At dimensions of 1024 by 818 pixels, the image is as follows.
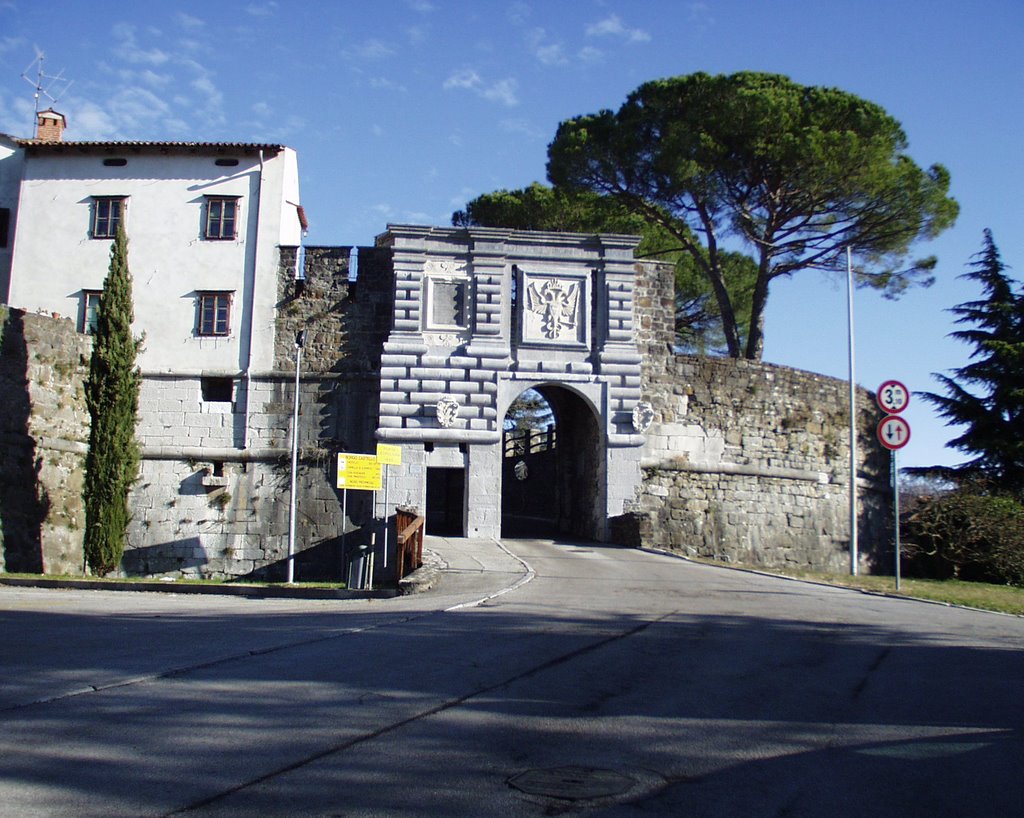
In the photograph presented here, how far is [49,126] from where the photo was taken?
91.9ft

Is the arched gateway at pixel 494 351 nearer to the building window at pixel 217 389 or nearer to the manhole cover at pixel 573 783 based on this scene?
the building window at pixel 217 389

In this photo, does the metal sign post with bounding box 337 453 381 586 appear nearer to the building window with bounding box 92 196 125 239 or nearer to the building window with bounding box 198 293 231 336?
the building window with bounding box 198 293 231 336

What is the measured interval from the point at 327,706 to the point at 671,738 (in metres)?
1.91

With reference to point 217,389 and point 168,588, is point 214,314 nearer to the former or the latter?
point 217,389

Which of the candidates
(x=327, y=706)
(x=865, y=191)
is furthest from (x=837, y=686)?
(x=865, y=191)

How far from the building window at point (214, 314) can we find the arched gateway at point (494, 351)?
434 cm

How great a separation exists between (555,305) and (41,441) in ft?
39.7

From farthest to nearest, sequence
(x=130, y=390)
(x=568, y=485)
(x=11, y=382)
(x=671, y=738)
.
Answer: (x=568, y=485)
(x=130, y=390)
(x=11, y=382)
(x=671, y=738)

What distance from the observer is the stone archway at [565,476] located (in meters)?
24.2

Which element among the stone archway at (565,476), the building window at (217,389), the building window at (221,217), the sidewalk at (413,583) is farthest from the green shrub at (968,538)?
the building window at (221,217)

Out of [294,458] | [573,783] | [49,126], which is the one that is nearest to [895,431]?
[573,783]

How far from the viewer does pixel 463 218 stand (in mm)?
35844

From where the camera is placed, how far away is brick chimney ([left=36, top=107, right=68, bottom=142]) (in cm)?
2784

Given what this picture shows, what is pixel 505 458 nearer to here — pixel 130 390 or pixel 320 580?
pixel 320 580
